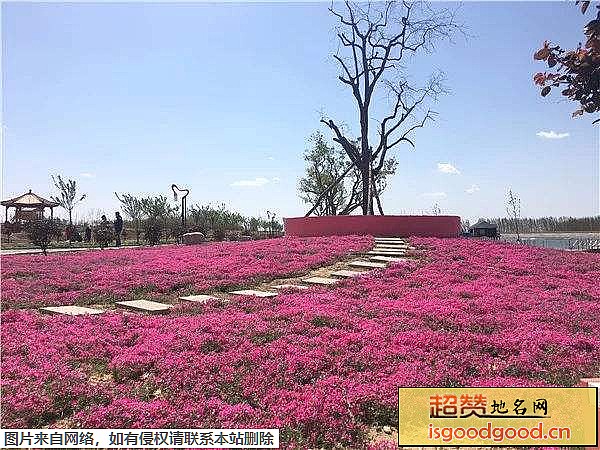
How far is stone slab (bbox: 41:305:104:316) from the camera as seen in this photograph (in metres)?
7.20

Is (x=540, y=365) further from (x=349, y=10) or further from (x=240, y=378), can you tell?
(x=349, y=10)

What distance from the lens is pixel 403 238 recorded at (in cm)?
1575

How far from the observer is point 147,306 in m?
7.62

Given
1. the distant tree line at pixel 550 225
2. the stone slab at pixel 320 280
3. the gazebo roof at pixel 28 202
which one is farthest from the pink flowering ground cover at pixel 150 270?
the distant tree line at pixel 550 225

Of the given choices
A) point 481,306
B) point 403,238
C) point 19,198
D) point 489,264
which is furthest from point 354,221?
point 19,198

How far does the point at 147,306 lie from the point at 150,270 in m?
3.54

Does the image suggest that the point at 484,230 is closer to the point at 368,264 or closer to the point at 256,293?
the point at 368,264

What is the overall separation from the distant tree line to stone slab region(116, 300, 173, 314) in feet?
122

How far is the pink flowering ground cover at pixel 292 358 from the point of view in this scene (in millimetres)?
3742

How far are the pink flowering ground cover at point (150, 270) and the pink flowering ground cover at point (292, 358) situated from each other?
166 centimetres

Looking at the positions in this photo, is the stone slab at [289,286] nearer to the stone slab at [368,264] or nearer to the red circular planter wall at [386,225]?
the stone slab at [368,264]

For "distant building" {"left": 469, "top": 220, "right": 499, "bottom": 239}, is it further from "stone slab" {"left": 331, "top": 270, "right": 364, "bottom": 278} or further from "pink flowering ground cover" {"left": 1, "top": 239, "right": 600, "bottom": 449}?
"pink flowering ground cover" {"left": 1, "top": 239, "right": 600, "bottom": 449}

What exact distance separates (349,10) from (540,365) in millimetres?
18430

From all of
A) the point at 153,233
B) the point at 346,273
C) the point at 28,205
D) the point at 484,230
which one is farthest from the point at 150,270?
the point at 28,205
